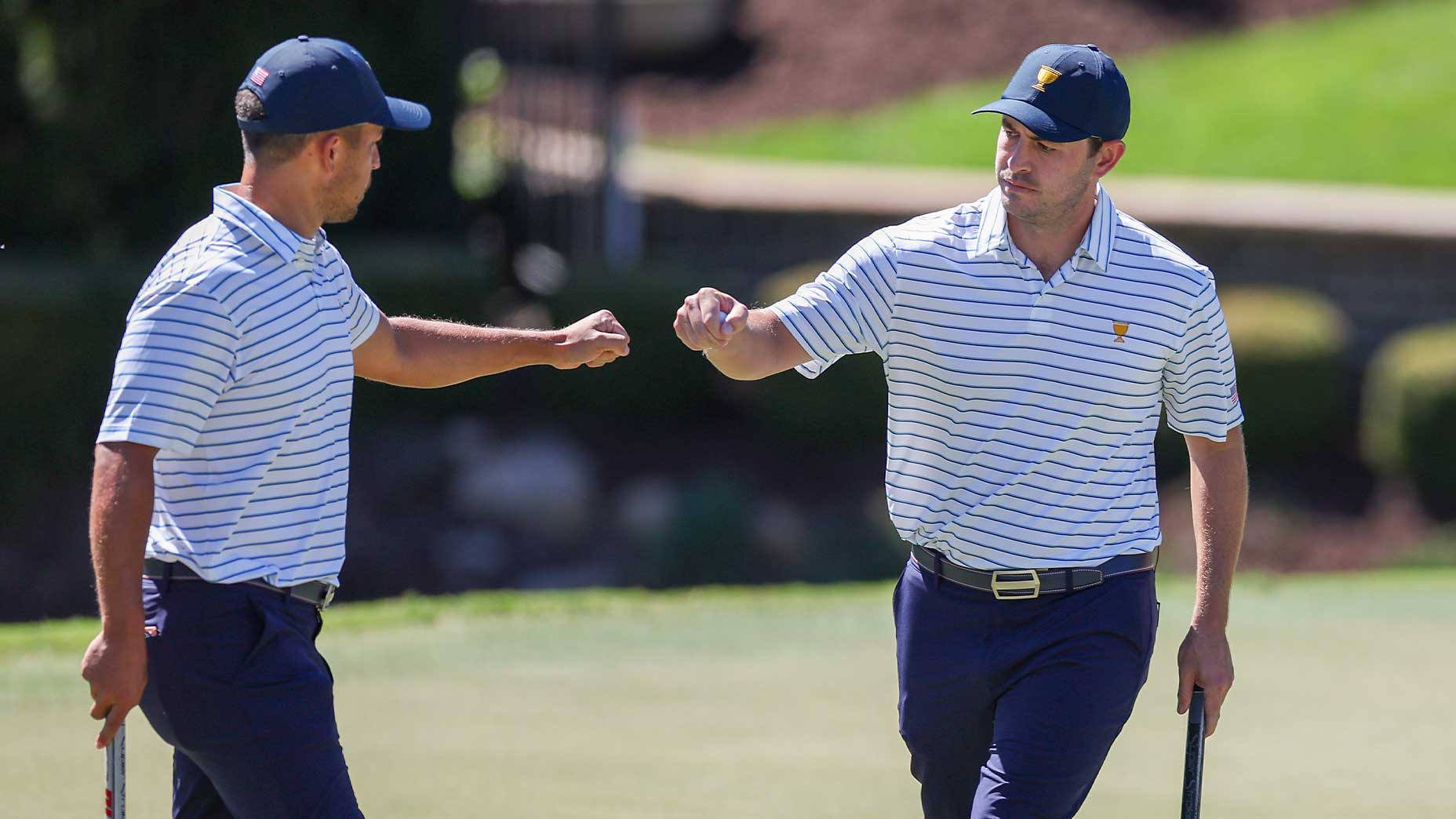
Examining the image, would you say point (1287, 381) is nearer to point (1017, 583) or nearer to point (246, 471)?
point (1017, 583)

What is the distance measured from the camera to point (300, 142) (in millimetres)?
3291

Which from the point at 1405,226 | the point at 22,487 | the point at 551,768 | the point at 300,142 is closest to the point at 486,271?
the point at 22,487

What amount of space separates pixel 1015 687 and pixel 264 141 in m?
1.84

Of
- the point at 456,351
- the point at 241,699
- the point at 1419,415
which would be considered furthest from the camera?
the point at 1419,415

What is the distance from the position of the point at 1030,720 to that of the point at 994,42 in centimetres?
1351

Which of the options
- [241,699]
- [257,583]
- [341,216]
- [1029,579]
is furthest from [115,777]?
[1029,579]

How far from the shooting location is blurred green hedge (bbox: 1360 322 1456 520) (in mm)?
9852

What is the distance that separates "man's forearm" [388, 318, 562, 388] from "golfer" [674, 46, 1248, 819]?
0.44 meters

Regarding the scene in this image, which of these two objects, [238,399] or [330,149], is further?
[330,149]

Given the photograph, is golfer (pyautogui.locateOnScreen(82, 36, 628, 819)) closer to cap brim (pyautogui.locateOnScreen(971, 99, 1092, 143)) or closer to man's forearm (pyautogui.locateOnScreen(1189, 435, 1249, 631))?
cap brim (pyautogui.locateOnScreen(971, 99, 1092, 143))

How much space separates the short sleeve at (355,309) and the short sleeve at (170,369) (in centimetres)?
41

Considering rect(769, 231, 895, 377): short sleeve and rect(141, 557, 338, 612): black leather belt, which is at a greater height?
rect(769, 231, 895, 377): short sleeve

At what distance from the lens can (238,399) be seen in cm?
314

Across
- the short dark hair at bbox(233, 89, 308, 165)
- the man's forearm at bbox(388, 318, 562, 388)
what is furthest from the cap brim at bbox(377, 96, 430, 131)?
the man's forearm at bbox(388, 318, 562, 388)
